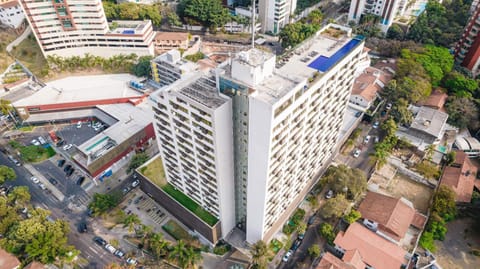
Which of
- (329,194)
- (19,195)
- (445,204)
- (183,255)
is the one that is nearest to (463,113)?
(445,204)

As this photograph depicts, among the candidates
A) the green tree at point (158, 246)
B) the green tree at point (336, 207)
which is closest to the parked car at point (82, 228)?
the green tree at point (158, 246)

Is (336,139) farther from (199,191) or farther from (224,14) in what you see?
(224,14)

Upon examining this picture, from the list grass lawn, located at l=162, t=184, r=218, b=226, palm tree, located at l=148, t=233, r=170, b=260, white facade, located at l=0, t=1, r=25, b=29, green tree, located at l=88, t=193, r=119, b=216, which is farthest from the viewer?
white facade, located at l=0, t=1, r=25, b=29

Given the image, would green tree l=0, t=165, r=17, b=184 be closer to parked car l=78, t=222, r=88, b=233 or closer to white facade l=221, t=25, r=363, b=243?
parked car l=78, t=222, r=88, b=233

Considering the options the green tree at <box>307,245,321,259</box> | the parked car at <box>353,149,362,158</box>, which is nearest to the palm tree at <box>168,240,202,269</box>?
the green tree at <box>307,245,321,259</box>

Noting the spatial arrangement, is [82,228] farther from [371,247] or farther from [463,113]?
[463,113]

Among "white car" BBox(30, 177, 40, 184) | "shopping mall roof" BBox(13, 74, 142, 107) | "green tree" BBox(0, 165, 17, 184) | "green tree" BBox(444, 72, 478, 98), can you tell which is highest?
"green tree" BBox(444, 72, 478, 98)

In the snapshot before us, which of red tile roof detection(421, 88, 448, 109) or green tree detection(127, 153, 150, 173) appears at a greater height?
red tile roof detection(421, 88, 448, 109)

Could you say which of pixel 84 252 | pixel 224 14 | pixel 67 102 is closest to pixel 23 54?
pixel 67 102
